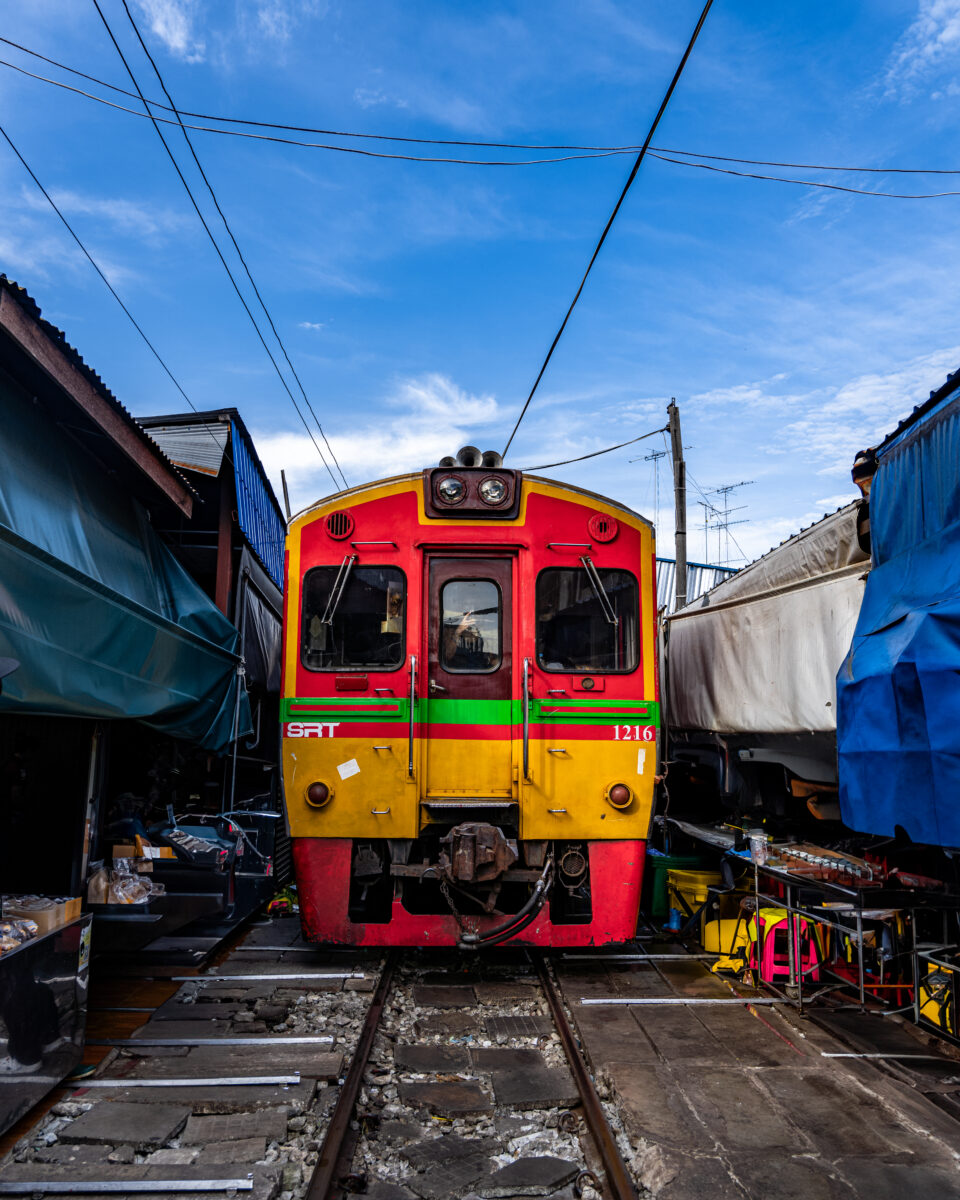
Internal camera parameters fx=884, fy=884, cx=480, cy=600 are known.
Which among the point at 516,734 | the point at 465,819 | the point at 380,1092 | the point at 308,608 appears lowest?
the point at 380,1092

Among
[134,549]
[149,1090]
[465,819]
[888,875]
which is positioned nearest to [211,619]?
[134,549]

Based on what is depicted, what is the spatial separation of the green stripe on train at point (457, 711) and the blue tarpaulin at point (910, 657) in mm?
1725

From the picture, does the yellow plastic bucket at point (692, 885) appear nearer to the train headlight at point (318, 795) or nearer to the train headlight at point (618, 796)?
the train headlight at point (618, 796)

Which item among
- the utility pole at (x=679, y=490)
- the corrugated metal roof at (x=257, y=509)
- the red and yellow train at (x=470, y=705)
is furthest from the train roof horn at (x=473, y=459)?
the utility pole at (x=679, y=490)

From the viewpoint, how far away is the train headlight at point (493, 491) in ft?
21.8

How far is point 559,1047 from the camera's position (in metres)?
5.20

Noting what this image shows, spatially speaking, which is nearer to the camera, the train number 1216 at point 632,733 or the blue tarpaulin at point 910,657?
the blue tarpaulin at point 910,657

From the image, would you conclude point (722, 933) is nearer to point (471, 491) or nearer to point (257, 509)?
point (471, 491)

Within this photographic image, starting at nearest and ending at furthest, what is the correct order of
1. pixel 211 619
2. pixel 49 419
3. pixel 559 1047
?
pixel 559 1047 → pixel 49 419 → pixel 211 619

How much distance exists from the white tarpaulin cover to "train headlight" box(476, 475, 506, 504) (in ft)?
7.86

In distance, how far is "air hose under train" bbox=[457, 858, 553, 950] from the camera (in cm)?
606

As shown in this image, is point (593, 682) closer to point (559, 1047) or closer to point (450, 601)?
point (450, 601)

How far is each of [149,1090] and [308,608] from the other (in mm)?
3288

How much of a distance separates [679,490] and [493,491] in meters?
9.43
